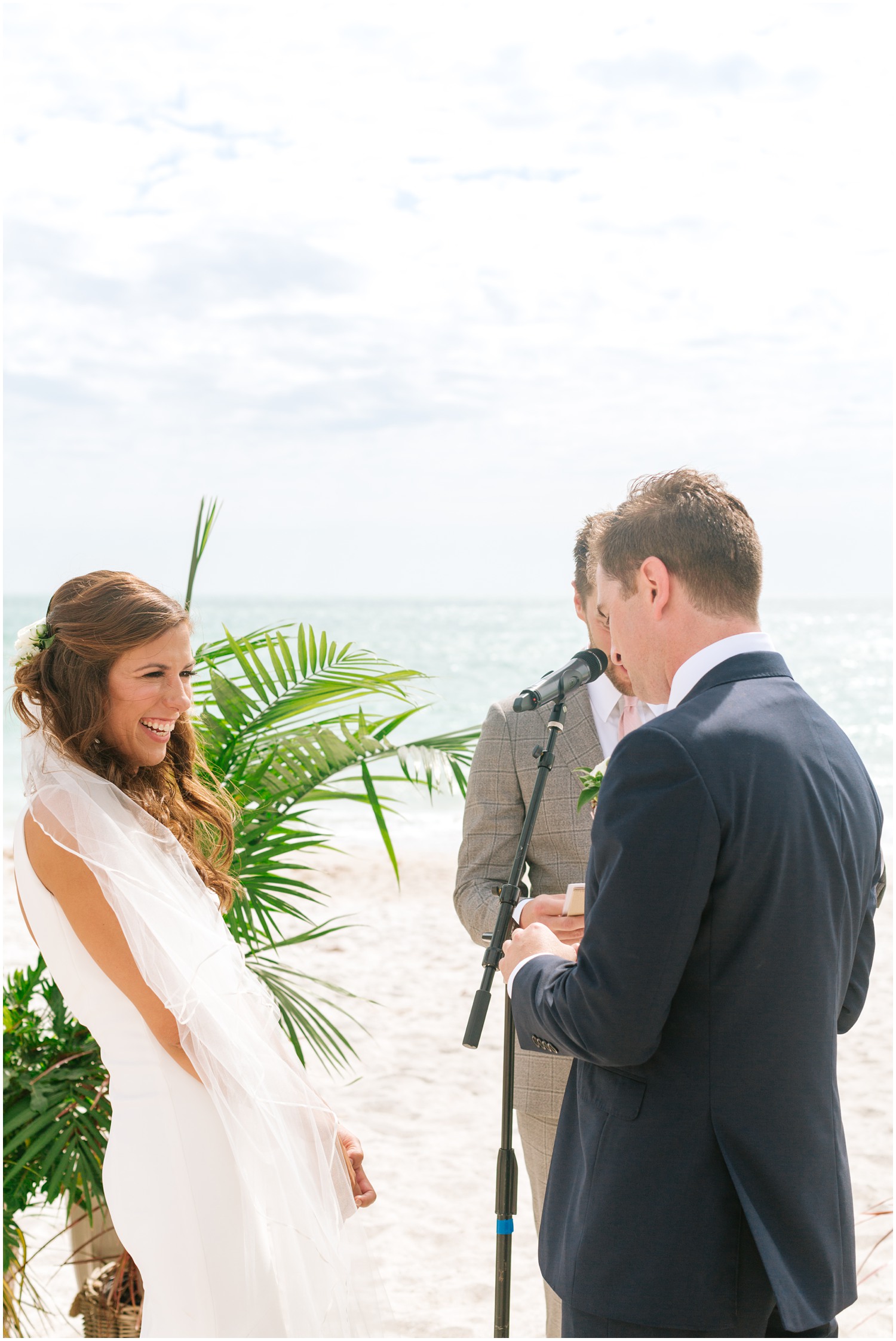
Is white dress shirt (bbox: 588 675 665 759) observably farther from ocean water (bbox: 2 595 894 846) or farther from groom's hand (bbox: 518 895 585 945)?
ocean water (bbox: 2 595 894 846)

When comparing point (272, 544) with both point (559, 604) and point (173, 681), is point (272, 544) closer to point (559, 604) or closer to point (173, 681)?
point (559, 604)

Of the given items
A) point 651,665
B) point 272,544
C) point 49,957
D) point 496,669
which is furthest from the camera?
point 272,544

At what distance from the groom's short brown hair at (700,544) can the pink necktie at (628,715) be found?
3.88ft

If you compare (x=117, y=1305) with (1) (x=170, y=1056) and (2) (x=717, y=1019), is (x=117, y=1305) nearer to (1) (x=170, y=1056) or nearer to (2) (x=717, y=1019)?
(1) (x=170, y=1056)

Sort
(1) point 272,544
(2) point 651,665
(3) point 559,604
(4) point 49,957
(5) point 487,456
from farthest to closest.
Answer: (3) point 559,604 < (1) point 272,544 < (5) point 487,456 < (4) point 49,957 < (2) point 651,665

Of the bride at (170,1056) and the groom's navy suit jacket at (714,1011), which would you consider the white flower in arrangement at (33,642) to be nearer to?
the bride at (170,1056)

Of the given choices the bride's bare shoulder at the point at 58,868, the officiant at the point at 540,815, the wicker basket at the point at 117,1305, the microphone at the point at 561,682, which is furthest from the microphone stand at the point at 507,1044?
the wicker basket at the point at 117,1305

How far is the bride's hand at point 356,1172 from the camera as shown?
224cm

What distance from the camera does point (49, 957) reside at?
209 cm

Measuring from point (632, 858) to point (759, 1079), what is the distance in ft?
1.21

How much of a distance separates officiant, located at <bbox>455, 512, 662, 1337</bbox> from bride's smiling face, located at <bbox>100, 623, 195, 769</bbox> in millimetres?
827

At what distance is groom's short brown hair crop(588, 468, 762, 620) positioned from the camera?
1.62 meters

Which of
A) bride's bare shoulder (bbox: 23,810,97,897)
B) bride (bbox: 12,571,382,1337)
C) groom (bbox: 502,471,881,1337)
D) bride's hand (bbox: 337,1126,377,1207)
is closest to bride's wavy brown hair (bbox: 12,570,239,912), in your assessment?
bride (bbox: 12,571,382,1337)

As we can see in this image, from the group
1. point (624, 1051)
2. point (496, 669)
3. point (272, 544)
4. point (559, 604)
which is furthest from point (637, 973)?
point (559, 604)
